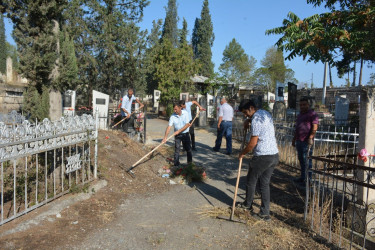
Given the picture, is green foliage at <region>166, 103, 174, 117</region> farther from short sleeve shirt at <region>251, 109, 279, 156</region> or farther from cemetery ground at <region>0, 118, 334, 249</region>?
short sleeve shirt at <region>251, 109, 279, 156</region>

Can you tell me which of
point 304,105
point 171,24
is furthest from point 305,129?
point 171,24

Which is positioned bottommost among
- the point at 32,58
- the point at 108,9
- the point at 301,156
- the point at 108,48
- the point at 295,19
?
→ the point at 301,156

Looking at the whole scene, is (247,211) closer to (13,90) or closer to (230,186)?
(230,186)

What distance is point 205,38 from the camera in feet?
163

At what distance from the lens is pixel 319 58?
463cm

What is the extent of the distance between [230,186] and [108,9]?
16748 mm

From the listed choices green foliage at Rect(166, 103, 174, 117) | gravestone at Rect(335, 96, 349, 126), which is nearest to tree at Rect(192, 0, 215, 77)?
green foliage at Rect(166, 103, 174, 117)

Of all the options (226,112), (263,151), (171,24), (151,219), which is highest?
(171,24)

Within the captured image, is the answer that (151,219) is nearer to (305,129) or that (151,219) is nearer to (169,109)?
(305,129)

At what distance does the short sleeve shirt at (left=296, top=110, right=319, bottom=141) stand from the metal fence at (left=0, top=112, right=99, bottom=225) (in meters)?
4.32

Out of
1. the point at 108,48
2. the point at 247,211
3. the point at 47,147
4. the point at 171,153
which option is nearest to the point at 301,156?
the point at 247,211

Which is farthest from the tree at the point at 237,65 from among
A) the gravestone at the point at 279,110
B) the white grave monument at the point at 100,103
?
the white grave monument at the point at 100,103

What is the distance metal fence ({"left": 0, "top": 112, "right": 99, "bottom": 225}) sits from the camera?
12.1 feet

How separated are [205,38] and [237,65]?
1076cm
